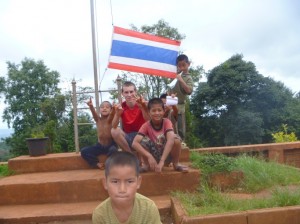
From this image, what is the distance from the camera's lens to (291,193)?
3039 millimetres

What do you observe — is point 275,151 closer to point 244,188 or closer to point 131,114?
point 244,188

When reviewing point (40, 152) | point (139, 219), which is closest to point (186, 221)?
point (139, 219)

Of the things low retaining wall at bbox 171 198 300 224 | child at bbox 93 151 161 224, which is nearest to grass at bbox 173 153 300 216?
low retaining wall at bbox 171 198 300 224

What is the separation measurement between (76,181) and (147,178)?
87cm

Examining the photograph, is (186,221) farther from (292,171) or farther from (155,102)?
(292,171)

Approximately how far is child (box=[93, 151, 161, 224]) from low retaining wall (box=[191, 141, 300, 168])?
4.08 m

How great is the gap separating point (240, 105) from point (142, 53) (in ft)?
34.5

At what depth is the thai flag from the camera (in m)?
5.59

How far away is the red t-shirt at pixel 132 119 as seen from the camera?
14.6ft

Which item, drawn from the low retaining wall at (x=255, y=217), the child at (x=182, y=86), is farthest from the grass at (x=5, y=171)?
the low retaining wall at (x=255, y=217)

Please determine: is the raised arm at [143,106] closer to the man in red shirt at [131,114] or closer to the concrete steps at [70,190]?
the man in red shirt at [131,114]

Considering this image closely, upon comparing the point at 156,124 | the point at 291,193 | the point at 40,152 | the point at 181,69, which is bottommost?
the point at 291,193

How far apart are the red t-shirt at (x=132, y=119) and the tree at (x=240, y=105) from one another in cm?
1075

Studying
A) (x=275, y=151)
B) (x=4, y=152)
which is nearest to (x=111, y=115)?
(x=275, y=151)
